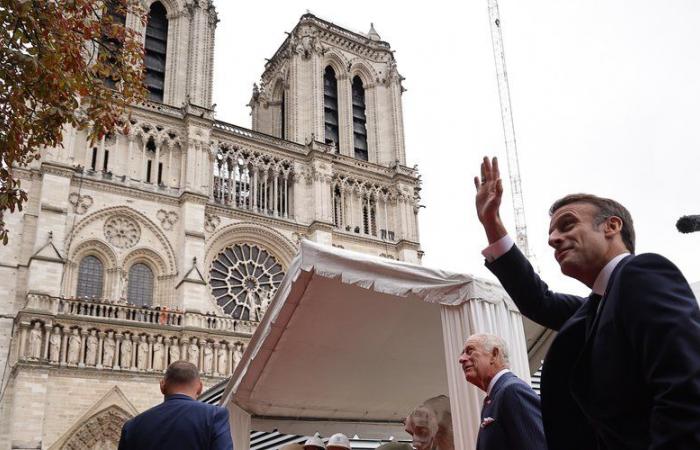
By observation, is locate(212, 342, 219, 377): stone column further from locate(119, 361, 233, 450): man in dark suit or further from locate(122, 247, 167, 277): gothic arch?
locate(119, 361, 233, 450): man in dark suit

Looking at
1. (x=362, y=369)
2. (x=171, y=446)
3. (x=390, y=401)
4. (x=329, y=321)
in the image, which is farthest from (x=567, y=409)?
(x=390, y=401)

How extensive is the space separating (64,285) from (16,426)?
424 cm

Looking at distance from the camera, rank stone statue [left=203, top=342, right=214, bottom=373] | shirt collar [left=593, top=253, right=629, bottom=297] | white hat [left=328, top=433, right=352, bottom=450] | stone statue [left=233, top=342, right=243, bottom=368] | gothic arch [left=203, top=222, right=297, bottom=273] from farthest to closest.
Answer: gothic arch [left=203, top=222, right=297, bottom=273] → stone statue [left=233, top=342, right=243, bottom=368] → stone statue [left=203, top=342, right=214, bottom=373] → white hat [left=328, top=433, right=352, bottom=450] → shirt collar [left=593, top=253, right=629, bottom=297]

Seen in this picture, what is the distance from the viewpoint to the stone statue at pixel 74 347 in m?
17.5

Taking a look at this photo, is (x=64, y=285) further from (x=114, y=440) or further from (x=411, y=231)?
(x=411, y=231)

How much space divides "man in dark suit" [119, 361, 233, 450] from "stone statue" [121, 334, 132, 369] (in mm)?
15791

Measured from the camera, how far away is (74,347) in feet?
57.7

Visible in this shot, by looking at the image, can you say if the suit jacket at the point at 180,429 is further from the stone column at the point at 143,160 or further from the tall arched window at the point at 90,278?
the stone column at the point at 143,160

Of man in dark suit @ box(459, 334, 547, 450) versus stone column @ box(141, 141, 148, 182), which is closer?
man in dark suit @ box(459, 334, 547, 450)

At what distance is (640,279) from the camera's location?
4.37ft

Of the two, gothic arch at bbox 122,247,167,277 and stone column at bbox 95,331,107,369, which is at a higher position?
gothic arch at bbox 122,247,167,277

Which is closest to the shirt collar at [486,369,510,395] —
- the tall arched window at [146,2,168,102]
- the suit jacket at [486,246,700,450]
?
the suit jacket at [486,246,700,450]

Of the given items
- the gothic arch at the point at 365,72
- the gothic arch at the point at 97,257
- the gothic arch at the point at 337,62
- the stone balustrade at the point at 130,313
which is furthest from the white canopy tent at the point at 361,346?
the gothic arch at the point at 365,72

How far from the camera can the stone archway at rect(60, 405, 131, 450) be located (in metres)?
17.0
